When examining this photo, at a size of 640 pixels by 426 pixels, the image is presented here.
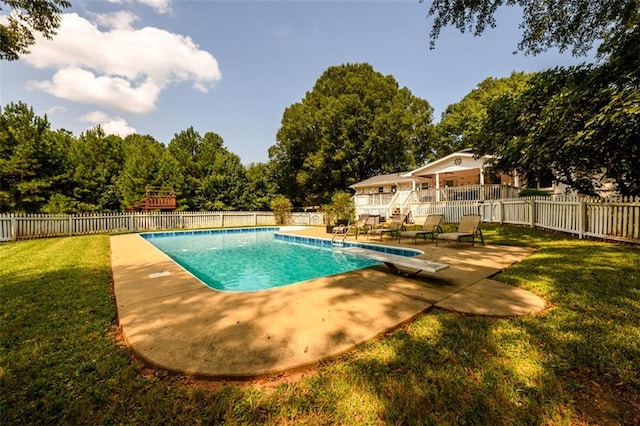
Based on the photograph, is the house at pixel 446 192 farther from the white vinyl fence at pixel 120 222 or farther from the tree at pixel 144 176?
the tree at pixel 144 176

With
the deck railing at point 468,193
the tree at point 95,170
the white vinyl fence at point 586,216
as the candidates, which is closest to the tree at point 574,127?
the white vinyl fence at point 586,216

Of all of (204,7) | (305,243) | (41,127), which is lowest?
(305,243)

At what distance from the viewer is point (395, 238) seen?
1133 cm

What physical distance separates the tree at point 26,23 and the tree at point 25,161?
1537 cm

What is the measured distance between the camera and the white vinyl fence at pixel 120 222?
12188mm

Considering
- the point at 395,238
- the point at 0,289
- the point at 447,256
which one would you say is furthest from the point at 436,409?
the point at 395,238

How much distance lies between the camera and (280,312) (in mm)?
3473

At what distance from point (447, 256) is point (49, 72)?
13365 mm

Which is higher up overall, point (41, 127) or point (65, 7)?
point (41, 127)

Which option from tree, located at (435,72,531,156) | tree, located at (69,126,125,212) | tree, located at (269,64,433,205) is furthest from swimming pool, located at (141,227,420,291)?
tree, located at (435,72,531,156)

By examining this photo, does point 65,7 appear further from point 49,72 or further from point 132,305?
point 132,305

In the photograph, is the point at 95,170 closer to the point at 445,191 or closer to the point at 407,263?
the point at 407,263

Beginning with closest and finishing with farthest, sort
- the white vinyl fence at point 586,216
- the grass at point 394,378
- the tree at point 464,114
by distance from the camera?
the grass at point 394,378, the white vinyl fence at point 586,216, the tree at point 464,114

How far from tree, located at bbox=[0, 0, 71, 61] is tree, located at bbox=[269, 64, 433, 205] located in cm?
2682
